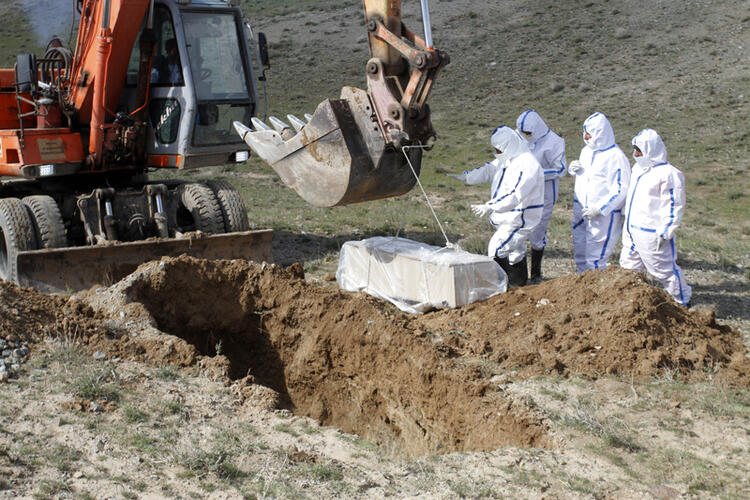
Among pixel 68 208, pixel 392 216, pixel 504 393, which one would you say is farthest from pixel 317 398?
pixel 392 216

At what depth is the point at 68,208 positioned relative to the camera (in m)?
8.73

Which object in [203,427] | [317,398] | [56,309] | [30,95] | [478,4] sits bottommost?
[317,398]

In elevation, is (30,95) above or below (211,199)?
above

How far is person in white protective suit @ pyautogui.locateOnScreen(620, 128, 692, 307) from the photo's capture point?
7.49 meters

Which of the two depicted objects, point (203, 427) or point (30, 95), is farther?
point (30, 95)

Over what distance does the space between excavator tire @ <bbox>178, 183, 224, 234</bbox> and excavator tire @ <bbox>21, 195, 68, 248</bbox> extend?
1.36 metres

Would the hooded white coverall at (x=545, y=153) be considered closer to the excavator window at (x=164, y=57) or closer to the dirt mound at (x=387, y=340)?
the dirt mound at (x=387, y=340)

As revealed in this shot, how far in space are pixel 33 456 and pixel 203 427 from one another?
989 mm

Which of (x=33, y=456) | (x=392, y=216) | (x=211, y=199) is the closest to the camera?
(x=33, y=456)

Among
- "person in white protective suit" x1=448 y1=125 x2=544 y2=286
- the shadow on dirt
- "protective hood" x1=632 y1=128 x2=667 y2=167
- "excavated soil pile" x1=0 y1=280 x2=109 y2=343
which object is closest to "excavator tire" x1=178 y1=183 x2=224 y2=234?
the shadow on dirt

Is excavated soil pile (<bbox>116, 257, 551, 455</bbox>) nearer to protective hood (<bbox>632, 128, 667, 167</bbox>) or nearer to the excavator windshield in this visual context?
the excavator windshield

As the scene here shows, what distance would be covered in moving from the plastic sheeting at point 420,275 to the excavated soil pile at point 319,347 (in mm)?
508

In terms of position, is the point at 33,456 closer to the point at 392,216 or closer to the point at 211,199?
the point at 211,199

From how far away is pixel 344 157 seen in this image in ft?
22.4
